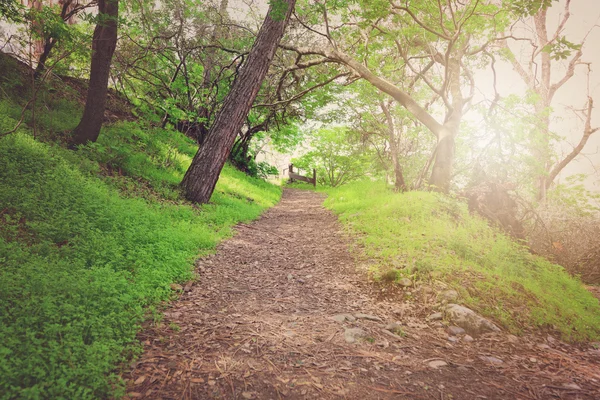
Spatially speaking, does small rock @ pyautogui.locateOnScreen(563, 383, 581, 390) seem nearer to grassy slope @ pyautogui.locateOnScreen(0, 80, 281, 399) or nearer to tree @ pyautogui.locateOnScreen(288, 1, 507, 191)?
grassy slope @ pyautogui.locateOnScreen(0, 80, 281, 399)

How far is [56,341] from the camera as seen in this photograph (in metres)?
2.05

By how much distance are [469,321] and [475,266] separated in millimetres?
1448

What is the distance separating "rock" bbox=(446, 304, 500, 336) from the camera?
3.33 m

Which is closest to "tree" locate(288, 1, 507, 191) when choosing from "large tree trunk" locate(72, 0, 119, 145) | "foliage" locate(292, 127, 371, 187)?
"large tree trunk" locate(72, 0, 119, 145)

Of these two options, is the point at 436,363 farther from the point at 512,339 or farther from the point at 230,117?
the point at 230,117

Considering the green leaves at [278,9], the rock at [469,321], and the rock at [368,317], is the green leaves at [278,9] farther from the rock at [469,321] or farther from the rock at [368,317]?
the rock at [469,321]

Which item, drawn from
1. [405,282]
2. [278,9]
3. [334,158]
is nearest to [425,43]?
[278,9]

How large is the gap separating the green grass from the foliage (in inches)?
546

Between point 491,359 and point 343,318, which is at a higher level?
point 491,359

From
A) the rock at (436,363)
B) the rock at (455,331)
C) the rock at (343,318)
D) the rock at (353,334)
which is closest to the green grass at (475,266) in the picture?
the rock at (455,331)

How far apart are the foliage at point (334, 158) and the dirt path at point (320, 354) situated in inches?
673

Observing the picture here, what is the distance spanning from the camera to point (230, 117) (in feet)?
23.7

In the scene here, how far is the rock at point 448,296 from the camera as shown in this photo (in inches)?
148

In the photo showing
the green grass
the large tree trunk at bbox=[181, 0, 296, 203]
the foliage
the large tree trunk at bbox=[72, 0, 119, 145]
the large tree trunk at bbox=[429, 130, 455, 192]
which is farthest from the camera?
the foliage
